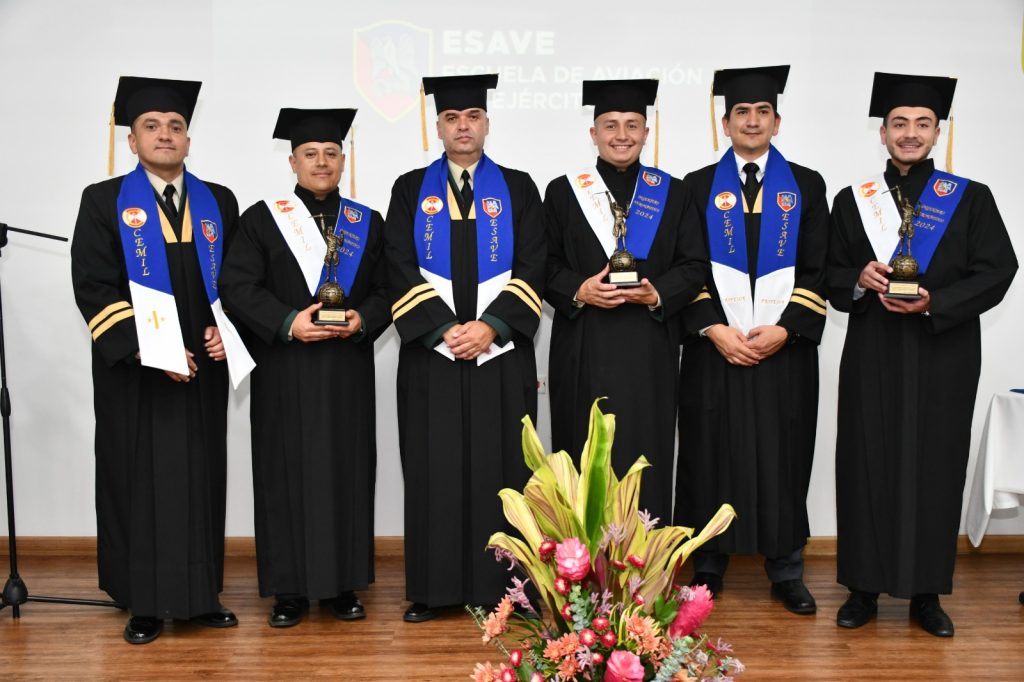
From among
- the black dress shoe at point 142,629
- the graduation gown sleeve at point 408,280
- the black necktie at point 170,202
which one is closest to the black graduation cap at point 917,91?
the graduation gown sleeve at point 408,280

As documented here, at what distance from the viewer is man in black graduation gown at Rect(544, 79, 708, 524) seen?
3.95 metres

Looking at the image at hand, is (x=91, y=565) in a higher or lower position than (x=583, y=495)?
lower

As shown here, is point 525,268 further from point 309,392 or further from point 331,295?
point 309,392

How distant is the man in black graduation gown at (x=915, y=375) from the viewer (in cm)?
380

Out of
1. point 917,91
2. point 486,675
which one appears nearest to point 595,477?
point 486,675

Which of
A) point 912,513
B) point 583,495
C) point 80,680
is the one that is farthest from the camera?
point 912,513

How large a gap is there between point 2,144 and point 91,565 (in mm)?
2186

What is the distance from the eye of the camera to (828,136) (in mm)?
5113

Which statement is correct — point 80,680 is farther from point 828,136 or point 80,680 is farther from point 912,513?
point 828,136

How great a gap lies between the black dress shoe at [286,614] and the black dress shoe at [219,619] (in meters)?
0.16

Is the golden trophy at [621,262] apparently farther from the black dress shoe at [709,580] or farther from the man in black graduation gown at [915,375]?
the black dress shoe at [709,580]

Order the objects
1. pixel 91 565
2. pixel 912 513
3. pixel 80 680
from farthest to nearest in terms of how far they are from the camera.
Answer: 1. pixel 91 565
2. pixel 912 513
3. pixel 80 680

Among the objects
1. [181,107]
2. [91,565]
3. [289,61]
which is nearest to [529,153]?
[289,61]

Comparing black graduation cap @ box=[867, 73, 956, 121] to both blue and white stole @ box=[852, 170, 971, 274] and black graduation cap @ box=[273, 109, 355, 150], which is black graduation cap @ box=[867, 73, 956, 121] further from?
black graduation cap @ box=[273, 109, 355, 150]
